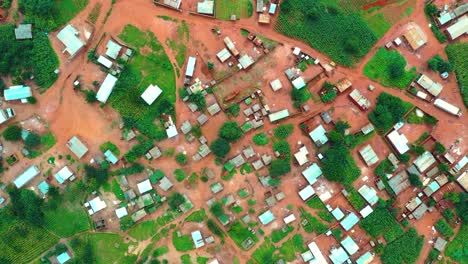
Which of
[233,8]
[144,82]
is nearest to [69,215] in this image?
[144,82]

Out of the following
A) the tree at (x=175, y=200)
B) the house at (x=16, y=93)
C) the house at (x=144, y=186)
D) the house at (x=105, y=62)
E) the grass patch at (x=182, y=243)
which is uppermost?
the house at (x=105, y=62)

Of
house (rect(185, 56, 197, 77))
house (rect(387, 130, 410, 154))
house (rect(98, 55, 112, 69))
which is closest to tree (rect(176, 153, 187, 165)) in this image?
house (rect(185, 56, 197, 77))

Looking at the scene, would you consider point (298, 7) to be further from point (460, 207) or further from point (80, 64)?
point (460, 207)

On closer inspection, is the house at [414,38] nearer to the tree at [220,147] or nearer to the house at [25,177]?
the tree at [220,147]

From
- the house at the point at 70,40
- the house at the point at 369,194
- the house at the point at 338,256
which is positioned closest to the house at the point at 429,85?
the house at the point at 369,194

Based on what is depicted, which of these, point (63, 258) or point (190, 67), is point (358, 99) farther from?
point (63, 258)

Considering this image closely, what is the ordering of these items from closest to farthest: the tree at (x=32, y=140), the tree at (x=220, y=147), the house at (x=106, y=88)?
1. the tree at (x=220, y=147)
2. the tree at (x=32, y=140)
3. the house at (x=106, y=88)
